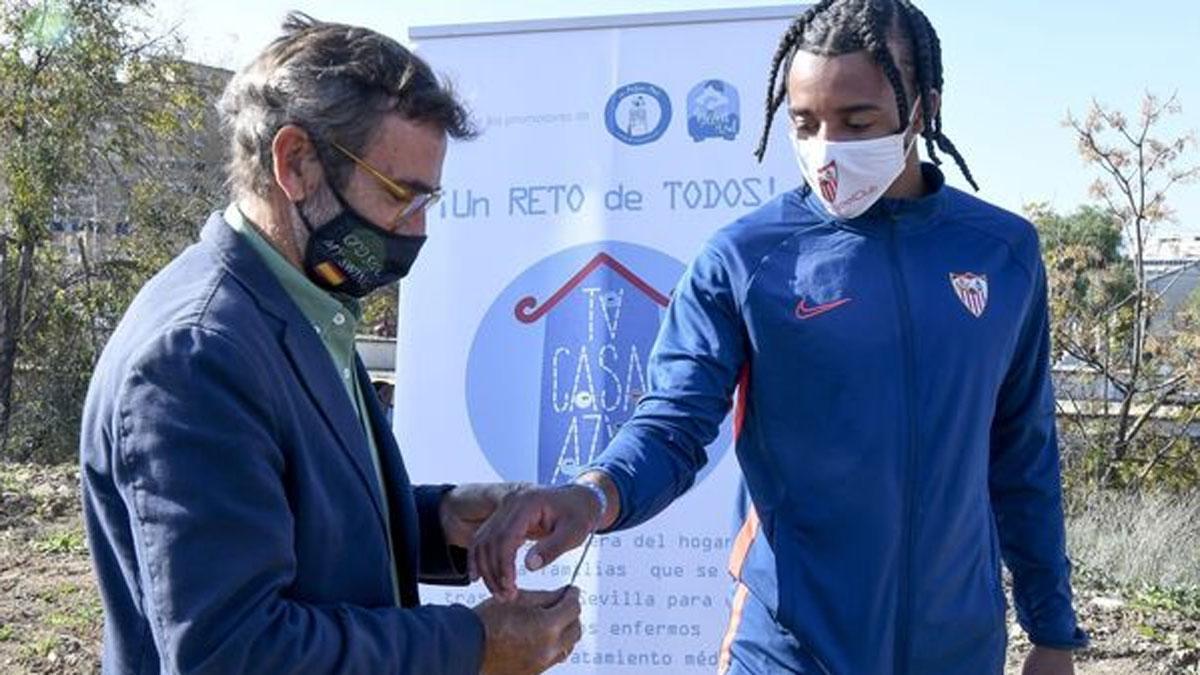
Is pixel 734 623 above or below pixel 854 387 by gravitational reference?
below

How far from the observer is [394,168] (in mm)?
2100

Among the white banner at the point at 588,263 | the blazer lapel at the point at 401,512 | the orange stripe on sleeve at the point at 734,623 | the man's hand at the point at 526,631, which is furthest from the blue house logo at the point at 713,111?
the man's hand at the point at 526,631

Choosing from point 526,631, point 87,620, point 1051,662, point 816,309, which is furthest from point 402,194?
point 87,620

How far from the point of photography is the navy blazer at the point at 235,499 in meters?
1.72

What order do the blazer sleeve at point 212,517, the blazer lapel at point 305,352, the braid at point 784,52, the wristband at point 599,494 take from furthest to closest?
the braid at point 784,52 → the wristband at point 599,494 → the blazer lapel at point 305,352 → the blazer sleeve at point 212,517

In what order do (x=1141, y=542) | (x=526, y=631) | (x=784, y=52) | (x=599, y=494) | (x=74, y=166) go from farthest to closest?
(x=74, y=166) < (x=1141, y=542) < (x=784, y=52) < (x=599, y=494) < (x=526, y=631)

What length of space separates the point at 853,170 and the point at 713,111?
60.8 inches

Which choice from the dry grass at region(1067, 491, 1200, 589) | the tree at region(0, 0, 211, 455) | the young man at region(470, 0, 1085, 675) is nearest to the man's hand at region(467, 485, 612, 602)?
the young man at region(470, 0, 1085, 675)

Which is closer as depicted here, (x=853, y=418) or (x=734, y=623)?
(x=853, y=418)

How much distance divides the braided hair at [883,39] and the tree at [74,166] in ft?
43.4

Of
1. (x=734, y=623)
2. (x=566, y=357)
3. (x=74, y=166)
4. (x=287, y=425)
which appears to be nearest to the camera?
(x=287, y=425)

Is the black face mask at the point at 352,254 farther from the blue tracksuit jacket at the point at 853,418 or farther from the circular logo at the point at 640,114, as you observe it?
the circular logo at the point at 640,114

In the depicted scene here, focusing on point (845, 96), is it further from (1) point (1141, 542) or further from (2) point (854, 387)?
(1) point (1141, 542)

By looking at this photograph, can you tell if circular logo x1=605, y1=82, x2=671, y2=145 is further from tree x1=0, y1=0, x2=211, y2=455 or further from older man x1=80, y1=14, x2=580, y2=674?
tree x1=0, y1=0, x2=211, y2=455
